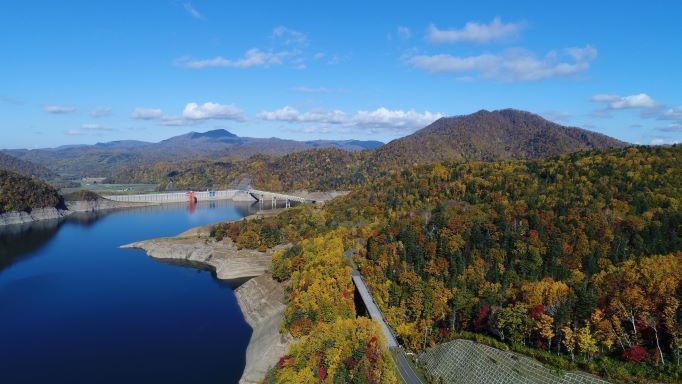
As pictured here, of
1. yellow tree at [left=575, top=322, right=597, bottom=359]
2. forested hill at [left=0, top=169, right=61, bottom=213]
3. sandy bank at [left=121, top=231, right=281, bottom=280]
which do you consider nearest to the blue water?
Answer: sandy bank at [left=121, top=231, right=281, bottom=280]

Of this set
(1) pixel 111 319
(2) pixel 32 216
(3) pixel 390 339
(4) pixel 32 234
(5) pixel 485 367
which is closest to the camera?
(5) pixel 485 367

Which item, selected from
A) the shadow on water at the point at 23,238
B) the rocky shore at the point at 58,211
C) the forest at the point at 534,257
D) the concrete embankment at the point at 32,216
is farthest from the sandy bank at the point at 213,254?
the rocky shore at the point at 58,211

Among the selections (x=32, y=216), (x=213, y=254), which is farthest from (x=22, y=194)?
(x=213, y=254)

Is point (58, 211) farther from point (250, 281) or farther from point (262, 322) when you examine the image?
point (262, 322)

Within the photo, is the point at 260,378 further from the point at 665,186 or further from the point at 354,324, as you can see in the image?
the point at 665,186

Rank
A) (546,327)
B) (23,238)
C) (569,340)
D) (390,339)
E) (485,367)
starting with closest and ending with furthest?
(485,367) < (569,340) < (546,327) < (390,339) < (23,238)

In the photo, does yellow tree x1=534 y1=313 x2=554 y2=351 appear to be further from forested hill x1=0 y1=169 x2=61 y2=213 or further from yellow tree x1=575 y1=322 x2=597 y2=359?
forested hill x1=0 y1=169 x2=61 y2=213

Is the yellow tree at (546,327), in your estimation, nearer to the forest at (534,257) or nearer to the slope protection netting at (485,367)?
the forest at (534,257)
